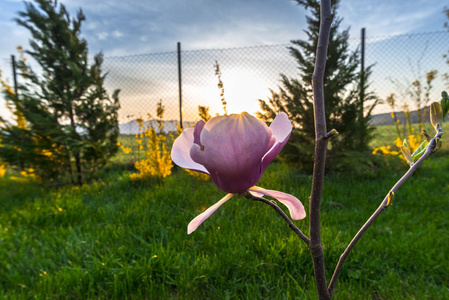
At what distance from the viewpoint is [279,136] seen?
0.54 metres

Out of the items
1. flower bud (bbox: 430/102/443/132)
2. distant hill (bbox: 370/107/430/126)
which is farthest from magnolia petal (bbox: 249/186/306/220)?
distant hill (bbox: 370/107/430/126)

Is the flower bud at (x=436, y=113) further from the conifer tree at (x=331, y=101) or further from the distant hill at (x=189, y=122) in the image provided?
the distant hill at (x=189, y=122)

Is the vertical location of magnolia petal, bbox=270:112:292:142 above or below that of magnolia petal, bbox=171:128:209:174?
above

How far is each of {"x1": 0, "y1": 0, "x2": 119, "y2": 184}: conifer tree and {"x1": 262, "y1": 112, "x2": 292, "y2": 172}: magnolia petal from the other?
15.8 ft

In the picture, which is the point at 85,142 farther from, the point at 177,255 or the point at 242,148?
the point at 242,148

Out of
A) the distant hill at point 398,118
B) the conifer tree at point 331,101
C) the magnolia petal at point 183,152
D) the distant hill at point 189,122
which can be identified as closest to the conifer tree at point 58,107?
the distant hill at point 189,122

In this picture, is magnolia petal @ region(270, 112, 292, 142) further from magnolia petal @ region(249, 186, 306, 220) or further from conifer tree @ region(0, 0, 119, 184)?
conifer tree @ region(0, 0, 119, 184)

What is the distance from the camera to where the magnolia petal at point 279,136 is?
0.50 metres

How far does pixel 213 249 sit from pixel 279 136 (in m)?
1.94

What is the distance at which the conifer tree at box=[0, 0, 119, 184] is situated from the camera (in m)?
4.79

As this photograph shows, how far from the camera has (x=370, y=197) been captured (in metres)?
3.62

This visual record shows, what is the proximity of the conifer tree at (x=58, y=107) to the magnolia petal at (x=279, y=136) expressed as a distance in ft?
15.8

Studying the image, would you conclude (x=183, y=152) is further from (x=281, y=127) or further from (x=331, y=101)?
(x=331, y=101)

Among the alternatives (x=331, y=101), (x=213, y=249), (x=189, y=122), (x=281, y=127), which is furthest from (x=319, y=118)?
(x=189, y=122)
